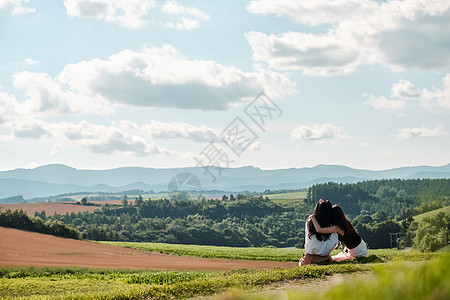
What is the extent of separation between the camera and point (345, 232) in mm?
11570

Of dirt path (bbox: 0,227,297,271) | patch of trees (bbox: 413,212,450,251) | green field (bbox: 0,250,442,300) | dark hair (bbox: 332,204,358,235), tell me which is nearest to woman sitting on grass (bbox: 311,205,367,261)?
dark hair (bbox: 332,204,358,235)

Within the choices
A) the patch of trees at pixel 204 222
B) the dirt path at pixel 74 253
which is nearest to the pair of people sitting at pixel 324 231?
the dirt path at pixel 74 253

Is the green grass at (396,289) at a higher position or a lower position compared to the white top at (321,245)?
higher

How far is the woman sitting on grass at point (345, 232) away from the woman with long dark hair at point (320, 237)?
0.35 feet

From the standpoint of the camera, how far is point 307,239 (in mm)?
11742

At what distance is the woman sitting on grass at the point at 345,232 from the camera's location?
11312 mm

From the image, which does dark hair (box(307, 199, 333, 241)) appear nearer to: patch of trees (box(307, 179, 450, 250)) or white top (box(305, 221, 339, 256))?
white top (box(305, 221, 339, 256))

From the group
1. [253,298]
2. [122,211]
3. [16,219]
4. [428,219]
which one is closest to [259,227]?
[122,211]

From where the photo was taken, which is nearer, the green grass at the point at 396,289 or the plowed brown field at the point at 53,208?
the green grass at the point at 396,289

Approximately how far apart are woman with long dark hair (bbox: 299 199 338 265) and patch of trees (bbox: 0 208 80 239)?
183ft

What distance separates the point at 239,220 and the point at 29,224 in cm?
9854

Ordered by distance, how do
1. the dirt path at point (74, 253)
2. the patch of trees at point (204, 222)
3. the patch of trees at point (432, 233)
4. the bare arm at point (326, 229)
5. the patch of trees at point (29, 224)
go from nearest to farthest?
the bare arm at point (326, 229) → the dirt path at point (74, 253) → the patch of trees at point (432, 233) → the patch of trees at point (29, 224) → the patch of trees at point (204, 222)

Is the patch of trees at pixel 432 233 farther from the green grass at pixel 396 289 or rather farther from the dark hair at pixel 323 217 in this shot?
the green grass at pixel 396 289

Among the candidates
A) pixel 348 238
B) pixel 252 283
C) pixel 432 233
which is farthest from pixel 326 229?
pixel 432 233
